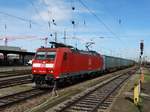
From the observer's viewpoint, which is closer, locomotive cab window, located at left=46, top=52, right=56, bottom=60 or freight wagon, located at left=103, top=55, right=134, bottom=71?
locomotive cab window, located at left=46, top=52, right=56, bottom=60

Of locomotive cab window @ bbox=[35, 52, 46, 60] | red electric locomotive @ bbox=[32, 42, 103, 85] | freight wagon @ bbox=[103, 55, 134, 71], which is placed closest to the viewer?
red electric locomotive @ bbox=[32, 42, 103, 85]

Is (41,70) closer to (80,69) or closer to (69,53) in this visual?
(69,53)

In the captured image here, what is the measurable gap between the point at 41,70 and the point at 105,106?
8.08 m

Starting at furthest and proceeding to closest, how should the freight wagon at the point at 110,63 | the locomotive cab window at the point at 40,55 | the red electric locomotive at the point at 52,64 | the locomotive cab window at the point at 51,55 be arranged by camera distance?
1. the freight wagon at the point at 110,63
2. the locomotive cab window at the point at 40,55
3. the locomotive cab window at the point at 51,55
4. the red electric locomotive at the point at 52,64

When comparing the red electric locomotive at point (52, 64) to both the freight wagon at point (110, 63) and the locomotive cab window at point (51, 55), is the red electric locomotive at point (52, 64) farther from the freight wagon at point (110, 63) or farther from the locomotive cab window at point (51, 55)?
the freight wagon at point (110, 63)

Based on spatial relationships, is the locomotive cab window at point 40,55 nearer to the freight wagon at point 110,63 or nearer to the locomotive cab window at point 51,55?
the locomotive cab window at point 51,55

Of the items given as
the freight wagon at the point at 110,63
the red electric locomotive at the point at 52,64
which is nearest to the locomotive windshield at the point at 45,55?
the red electric locomotive at the point at 52,64

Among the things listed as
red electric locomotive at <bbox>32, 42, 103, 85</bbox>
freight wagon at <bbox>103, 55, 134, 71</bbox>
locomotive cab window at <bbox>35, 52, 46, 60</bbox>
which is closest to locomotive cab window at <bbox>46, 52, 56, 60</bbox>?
red electric locomotive at <bbox>32, 42, 103, 85</bbox>

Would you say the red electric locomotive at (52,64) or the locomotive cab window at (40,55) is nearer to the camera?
the red electric locomotive at (52,64)

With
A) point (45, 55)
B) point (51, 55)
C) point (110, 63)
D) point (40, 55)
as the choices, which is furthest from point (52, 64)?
point (110, 63)

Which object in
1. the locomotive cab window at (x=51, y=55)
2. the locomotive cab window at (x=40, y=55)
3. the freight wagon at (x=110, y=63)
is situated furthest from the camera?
the freight wagon at (x=110, y=63)

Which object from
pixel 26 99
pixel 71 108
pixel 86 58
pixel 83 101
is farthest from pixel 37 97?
pixel 86 58

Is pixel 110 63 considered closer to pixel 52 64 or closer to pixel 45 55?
pixel 45 55

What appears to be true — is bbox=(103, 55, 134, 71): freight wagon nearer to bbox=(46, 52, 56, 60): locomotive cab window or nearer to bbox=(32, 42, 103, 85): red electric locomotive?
bbox=(32, 42, 103, 85): red electric locomotive
